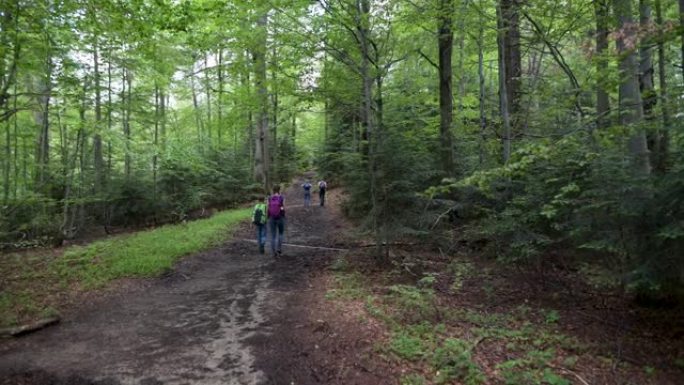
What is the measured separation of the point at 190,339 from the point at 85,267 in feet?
19.2

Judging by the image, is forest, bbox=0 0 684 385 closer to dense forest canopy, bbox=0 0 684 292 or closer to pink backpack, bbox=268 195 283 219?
dense forest canopy, bbox=0 0 684 292

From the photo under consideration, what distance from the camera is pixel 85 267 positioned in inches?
383

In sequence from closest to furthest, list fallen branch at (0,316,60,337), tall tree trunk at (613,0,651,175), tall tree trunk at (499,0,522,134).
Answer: tall tree trunk at (613,0,651,175) → fallen branch at (0,316,60,337) → tall tree trunk at (499,0,522,134)

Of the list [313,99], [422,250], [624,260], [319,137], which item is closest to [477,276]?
[422,250]

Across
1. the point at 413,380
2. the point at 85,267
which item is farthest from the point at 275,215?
the point at 413,380

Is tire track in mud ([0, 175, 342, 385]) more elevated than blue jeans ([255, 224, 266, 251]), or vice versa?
blue jeans ([255, 224, 266, 251])

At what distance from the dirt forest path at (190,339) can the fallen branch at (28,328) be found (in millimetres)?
173

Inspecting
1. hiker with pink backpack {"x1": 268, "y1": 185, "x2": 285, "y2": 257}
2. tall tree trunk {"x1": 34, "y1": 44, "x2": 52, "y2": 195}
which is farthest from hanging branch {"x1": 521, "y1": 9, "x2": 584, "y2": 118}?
tall tree trunk {"x1": 34, "y1": 44, "x2": 52, "y2": 195}

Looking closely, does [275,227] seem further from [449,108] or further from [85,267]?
[449,108]

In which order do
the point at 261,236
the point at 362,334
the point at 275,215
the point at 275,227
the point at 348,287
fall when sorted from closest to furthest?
1. the point at 362,334
2. the point at 348,287
3. the point at 275,215
4. the point at 275,227
5. the point at 261,236

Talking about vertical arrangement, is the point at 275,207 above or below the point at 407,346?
above

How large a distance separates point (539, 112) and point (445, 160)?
269cm

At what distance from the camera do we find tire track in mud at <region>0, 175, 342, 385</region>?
15.0 feet

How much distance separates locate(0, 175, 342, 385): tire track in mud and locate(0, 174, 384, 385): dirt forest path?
0.04ft
